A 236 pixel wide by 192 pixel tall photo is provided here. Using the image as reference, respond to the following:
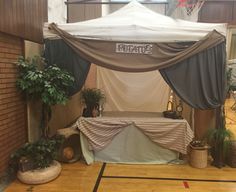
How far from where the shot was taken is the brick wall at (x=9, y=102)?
10.2 feet

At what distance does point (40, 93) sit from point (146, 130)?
5.42 ft

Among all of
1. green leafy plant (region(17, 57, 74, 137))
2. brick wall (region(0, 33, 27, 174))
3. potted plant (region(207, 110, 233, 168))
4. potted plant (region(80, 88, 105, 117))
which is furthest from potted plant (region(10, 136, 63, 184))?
potted plant (region(207, 110, 233, 168))

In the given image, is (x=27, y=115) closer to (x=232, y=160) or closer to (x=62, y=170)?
(x=62, y=170)

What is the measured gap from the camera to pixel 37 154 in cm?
326

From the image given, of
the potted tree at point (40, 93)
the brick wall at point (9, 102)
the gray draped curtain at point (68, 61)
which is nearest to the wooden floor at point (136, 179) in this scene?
the potted tree at point (40, 93)

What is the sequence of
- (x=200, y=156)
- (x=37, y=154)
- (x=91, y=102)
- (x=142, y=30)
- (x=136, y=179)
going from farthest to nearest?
(x=91, y=102) → (x=200, y=156) → (x=142, y=30) → (x=136, y=179) → (x=37, y=154)

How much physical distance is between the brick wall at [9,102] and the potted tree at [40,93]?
0.35ft

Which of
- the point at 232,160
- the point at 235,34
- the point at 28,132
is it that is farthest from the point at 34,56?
the point at 235,34

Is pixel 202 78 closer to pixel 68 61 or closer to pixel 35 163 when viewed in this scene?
pixel 68 61

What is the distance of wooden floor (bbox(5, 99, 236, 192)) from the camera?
3.13 meters

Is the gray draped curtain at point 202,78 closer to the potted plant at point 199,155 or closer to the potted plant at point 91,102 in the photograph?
the potted plant at point 199,155

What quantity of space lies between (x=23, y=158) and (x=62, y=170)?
0.64 meters

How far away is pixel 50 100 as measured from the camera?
3469 mm

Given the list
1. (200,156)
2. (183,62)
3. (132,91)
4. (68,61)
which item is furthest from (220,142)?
(68,61)
